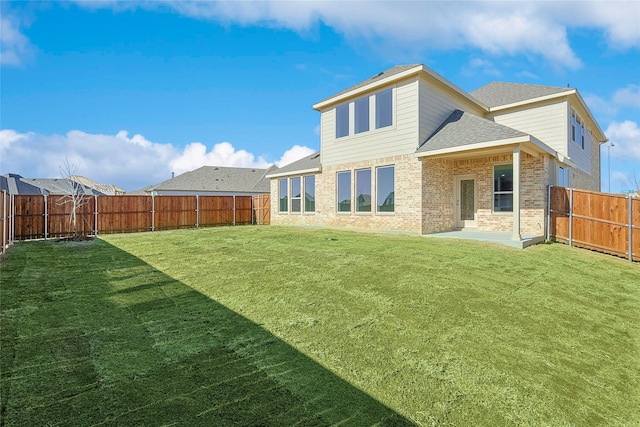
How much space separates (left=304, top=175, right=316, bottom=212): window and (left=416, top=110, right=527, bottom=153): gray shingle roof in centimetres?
632

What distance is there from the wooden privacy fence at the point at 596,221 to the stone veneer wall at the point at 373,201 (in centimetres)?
463

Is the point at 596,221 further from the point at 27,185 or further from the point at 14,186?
the point at 27,185

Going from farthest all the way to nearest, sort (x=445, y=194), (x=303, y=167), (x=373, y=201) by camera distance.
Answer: (x=303, y=167)
(x=373, y=201)
(x=445, y=194)

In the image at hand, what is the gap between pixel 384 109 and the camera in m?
13.1

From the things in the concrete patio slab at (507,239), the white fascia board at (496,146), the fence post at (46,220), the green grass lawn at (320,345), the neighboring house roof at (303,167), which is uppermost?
the neighboring house roof at (303,167)

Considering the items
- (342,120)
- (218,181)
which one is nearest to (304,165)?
(342,120)

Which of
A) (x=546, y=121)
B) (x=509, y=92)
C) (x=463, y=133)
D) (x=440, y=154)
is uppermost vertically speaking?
(x=509, y=92)

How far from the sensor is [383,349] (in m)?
3.66

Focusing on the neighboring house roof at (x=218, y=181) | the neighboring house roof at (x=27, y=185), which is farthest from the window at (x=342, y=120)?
the neighboring house roof at (x=218, y=181)

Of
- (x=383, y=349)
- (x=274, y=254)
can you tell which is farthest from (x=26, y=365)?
(x=274, y=254)

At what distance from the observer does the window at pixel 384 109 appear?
507 inches

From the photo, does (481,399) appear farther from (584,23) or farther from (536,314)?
(584,23)

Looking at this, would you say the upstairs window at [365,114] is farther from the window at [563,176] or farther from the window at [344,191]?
the window at [563,176]

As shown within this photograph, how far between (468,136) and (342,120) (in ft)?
19.3
